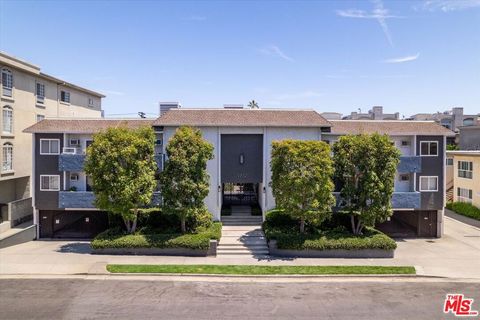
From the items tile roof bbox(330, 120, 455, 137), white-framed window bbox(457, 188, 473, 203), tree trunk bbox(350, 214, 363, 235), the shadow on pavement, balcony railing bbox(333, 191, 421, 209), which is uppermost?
tile roof bbox(330, 120, 455, 137)

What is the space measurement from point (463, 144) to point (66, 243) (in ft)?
159

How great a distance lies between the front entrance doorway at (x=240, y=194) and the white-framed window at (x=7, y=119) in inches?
806

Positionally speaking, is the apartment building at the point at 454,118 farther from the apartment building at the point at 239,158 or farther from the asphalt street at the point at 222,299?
the asphalt street at the point at 222,299

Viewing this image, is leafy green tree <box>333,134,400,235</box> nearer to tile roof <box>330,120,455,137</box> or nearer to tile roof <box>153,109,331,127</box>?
tile roof <box>330,120,455,137</box>

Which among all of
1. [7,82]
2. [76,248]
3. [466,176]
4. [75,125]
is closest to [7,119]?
[7,82]

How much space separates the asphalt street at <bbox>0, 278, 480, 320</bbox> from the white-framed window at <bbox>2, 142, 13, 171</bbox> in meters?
16.5

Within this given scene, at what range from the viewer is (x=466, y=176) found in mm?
35938

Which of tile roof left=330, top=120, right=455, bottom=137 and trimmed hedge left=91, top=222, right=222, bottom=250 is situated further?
tile roof left=330, top=120, right=455, bottom=137

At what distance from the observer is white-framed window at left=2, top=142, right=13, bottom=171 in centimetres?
3044

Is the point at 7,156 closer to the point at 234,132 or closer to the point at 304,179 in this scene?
the point at 234,132

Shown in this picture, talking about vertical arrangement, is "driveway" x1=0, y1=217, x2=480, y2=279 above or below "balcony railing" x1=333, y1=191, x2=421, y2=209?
below

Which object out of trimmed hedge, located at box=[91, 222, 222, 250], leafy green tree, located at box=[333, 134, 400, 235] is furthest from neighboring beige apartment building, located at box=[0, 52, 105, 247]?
leafy green tree, located at box=[333, 134, 400, 235]

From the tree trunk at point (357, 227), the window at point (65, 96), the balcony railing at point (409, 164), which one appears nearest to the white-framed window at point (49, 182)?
the window at point (65, 96)

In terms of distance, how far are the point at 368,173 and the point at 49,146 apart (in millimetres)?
23680
